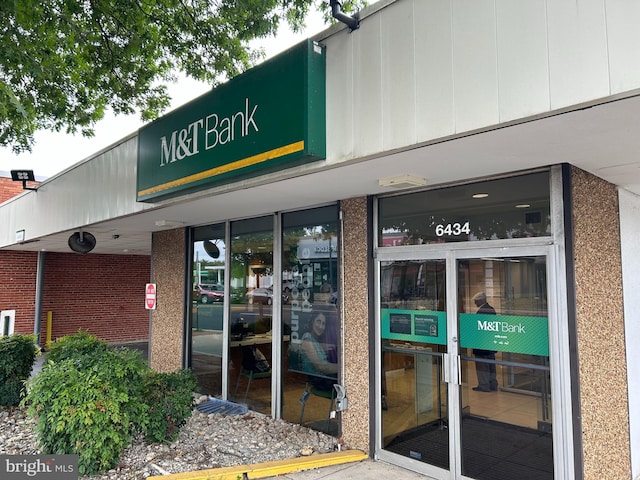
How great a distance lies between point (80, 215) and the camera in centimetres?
835

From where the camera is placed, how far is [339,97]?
374 centimetres

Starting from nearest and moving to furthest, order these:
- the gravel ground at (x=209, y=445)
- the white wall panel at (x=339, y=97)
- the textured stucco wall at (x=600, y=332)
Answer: the white wall panel at (x=339, y=97), the textured stucco wall at (x=600, y=332), the gravel ground at (x=209, y=445)

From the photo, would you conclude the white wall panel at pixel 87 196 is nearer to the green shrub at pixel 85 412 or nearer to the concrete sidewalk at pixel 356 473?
the green shrub at pixel 85 412

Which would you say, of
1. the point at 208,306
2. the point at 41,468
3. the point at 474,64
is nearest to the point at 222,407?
the point at 208,306

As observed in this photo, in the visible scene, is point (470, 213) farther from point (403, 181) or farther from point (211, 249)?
point (211, 249)

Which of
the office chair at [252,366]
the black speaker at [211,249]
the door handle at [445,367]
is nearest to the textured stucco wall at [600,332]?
the door handle at [445,367]

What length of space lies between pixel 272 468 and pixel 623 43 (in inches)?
168

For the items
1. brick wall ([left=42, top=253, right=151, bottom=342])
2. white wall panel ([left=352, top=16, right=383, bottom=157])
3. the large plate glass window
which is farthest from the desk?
brick wall ([left=42, top=253, right=151, bottom=342])

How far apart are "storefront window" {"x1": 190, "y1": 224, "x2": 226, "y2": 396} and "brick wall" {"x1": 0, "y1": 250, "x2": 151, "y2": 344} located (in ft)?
28.3

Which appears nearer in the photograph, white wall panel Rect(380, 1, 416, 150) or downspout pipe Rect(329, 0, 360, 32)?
white wall panel Rect(380, 1, 416, 150)

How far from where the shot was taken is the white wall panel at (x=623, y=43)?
2316 mm

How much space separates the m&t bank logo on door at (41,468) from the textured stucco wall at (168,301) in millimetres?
3406

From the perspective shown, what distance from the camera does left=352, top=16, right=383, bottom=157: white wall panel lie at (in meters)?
3.46

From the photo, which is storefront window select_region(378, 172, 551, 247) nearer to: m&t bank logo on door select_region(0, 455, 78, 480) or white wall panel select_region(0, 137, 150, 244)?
white wall panel select_region(0, 137, 150, 244)
